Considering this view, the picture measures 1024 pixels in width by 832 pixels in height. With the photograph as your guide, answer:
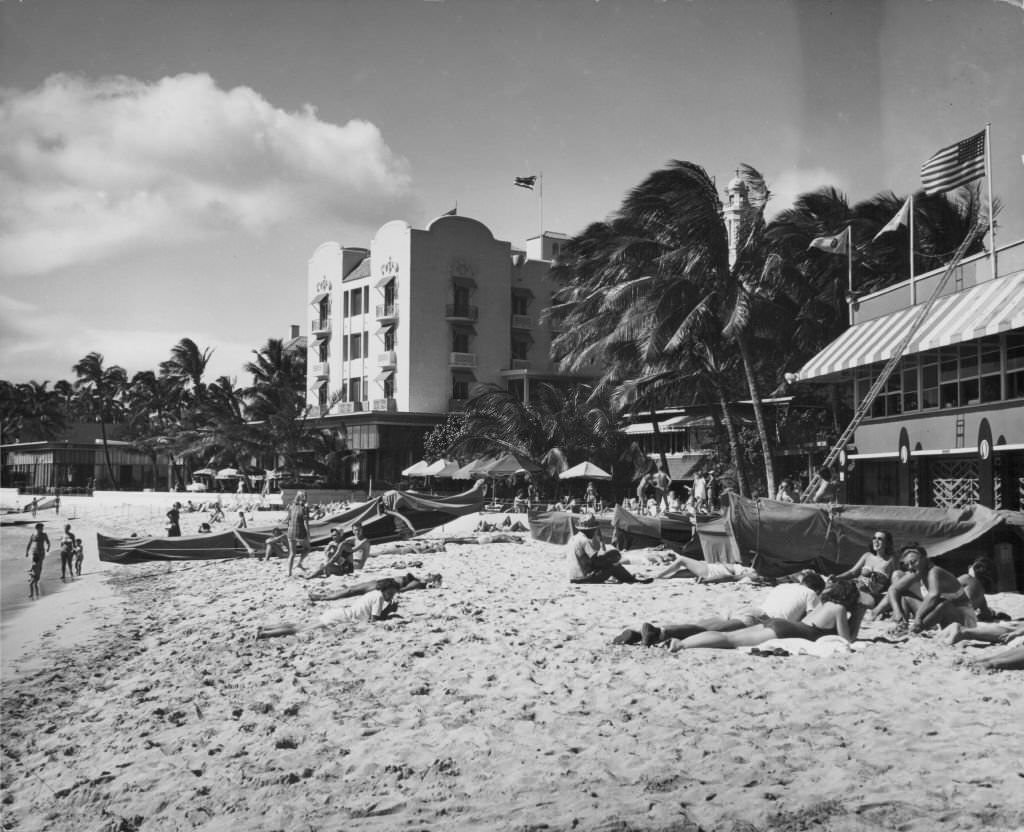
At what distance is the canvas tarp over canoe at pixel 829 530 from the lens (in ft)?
38.2

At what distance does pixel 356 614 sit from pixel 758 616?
4.66 meters

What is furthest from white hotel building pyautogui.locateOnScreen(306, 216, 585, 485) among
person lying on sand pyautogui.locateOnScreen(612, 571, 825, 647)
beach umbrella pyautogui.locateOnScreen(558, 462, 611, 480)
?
person lying on sand pyautogui.locateOnScreen(612, 571, 825, 647)

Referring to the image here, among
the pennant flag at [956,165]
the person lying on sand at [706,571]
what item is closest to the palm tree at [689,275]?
the pennant flag at [956,165]

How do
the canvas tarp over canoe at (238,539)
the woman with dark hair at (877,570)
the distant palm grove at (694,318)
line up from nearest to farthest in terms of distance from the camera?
1. the woman with dark hair at (877,570)
2. the canvas tarp over canoe at (238,539)
3. the distant palm grove at (694,318)

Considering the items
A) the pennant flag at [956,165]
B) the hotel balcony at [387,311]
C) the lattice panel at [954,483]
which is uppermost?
the hotel balcony at [387,311]

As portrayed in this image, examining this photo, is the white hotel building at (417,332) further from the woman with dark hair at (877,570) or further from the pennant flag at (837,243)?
the woman with dark hair at (877,570)

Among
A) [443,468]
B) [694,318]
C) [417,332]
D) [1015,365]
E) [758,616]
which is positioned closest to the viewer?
[758,616]

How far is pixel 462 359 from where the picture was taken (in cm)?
4591

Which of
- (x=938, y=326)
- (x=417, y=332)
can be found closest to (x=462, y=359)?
(x=417, y=332)

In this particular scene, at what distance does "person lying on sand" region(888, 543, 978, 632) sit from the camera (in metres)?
8.88

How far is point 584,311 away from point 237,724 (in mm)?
28520

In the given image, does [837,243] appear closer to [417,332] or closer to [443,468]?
[443,468]

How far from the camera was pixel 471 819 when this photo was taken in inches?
201

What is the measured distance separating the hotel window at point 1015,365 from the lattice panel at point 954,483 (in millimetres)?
1882
